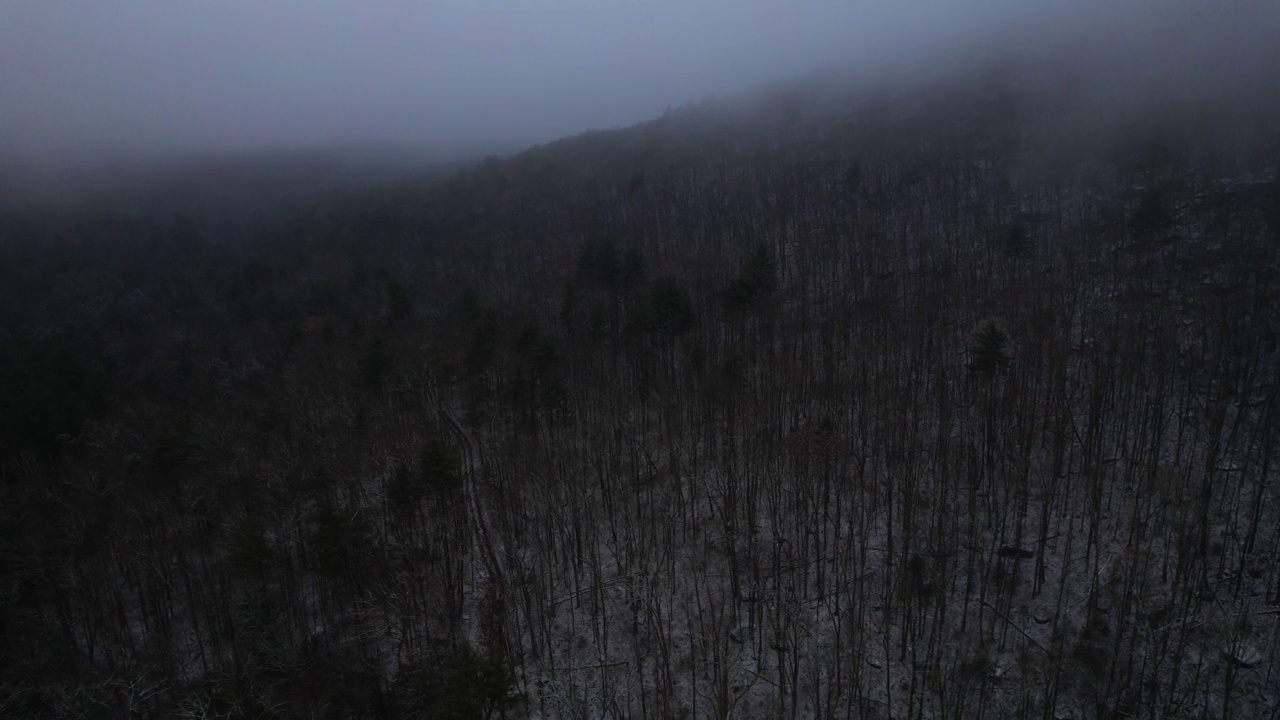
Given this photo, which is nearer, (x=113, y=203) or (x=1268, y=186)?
(x=1268, y=186)

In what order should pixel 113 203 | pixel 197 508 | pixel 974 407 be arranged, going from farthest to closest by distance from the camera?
pixel 113 203, pixel 974 407, pixel 197 508

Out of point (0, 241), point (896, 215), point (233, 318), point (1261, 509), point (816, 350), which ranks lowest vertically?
point (1261, 509)

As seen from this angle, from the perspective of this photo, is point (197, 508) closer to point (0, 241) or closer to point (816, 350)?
point (816, 350)

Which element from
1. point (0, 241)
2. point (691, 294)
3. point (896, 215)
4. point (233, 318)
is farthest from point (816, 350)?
point (0, 241)

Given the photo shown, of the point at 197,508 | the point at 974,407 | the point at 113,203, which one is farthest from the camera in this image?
the point at 113,203

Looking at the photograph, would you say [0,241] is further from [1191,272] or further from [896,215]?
[1191,272]

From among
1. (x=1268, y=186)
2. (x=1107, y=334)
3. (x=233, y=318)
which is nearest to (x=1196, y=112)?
(x=1268, y=186)

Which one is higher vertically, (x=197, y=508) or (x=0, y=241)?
(x=0, y=241)
